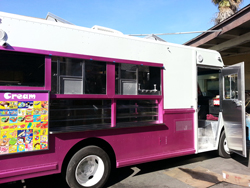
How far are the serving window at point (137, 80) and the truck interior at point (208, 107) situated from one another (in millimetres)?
2035

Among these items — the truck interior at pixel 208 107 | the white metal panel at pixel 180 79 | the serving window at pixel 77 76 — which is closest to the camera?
the serving window at pixel 77 76

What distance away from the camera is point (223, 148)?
5.47 meters

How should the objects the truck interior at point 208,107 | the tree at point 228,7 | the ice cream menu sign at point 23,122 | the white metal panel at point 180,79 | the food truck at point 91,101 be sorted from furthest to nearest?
the tree at point 228,7 → the truck interior at point 208,107 → the white metal panel at point 180,79 → the food truck at point 91,101 → the ice cream menu sign at point 23,122

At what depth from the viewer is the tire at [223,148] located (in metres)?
5.44

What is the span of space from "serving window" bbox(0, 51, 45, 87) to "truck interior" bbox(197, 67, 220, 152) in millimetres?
4058

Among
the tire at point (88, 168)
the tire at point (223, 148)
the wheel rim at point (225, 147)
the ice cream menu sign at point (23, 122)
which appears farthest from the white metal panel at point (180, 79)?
the ice cream menu sign at point (23, 122)

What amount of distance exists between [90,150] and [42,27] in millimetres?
2133

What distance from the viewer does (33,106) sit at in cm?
308

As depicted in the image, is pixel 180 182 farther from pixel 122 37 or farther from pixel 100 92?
pixel 122 37

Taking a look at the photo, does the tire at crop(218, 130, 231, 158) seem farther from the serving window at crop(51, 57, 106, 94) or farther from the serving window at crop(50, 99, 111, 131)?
the serving window at crop(51, 57, 106, 94)

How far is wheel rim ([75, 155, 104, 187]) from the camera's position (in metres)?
3.53

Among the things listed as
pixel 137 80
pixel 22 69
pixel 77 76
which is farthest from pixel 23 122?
pixel 137 80

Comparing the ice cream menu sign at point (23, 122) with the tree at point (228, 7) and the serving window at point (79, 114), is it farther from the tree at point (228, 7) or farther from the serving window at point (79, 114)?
the tree at point (228, 7)

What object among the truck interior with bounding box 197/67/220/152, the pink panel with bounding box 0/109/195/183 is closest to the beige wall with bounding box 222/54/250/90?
the truck interior with bounding box 197/67/220/152
